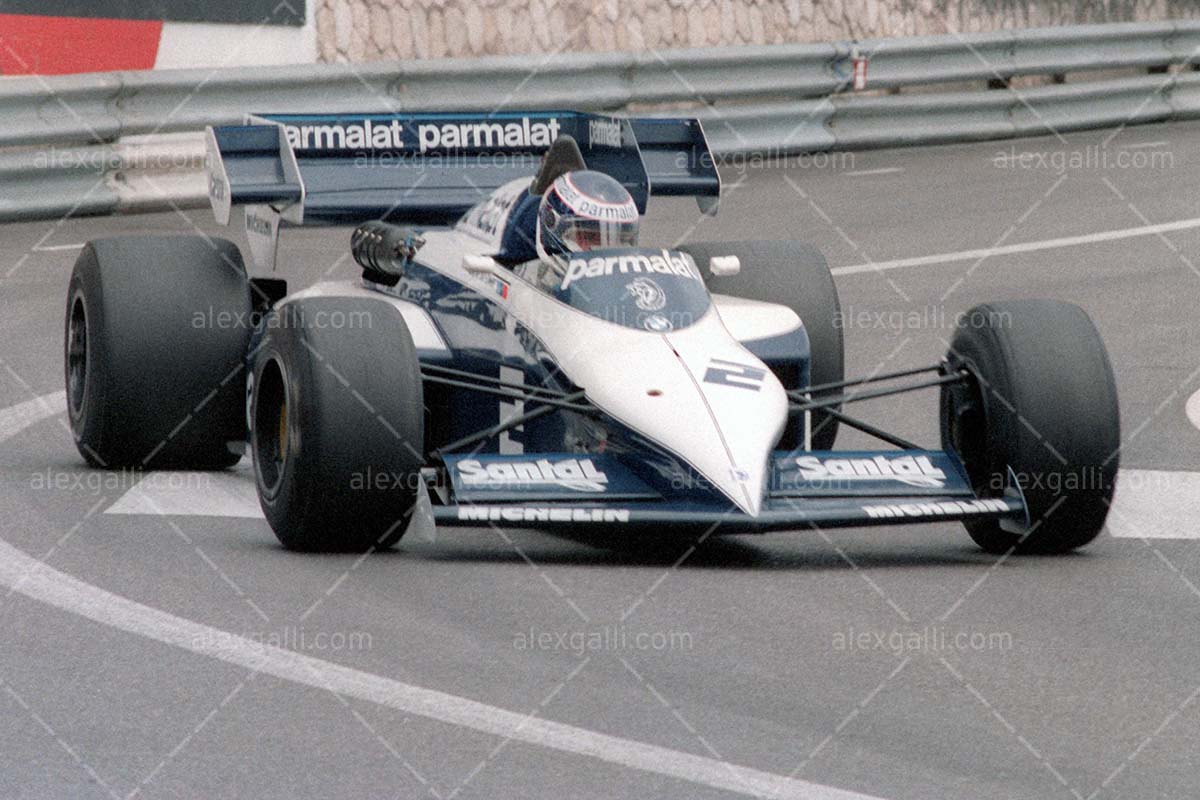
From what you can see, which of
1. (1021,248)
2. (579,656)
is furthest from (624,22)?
(579,656)

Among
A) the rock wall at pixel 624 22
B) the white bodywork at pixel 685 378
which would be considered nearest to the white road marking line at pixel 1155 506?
the white bodywork at pixel 685 378

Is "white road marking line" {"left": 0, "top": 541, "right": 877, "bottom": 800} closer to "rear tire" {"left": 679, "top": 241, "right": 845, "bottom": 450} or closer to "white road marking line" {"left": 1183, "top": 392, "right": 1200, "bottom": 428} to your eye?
"rear tire" {"left": 679, "top": 241, "right": 845, "bottom": 450}

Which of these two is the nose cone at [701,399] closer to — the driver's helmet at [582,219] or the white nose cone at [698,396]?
the white nose cone at [698,396]

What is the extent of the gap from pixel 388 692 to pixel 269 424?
224cm

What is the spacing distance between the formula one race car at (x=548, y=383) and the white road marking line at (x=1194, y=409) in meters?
1.86

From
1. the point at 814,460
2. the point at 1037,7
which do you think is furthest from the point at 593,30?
the point at 814,460

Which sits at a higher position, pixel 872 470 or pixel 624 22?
pixel 872 470

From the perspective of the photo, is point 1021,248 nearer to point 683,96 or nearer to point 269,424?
point 683,96

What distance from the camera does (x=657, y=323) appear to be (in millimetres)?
7562

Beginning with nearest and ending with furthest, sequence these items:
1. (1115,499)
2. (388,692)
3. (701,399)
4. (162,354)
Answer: (388,692)
(701,399)
(1115,499)
(162,354)

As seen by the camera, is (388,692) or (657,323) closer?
(388,692)

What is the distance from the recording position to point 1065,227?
16.2 meters

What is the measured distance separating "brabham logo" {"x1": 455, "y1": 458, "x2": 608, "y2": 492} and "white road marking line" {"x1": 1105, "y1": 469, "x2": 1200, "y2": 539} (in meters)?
1.84

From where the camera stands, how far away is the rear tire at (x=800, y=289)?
29.5ft
